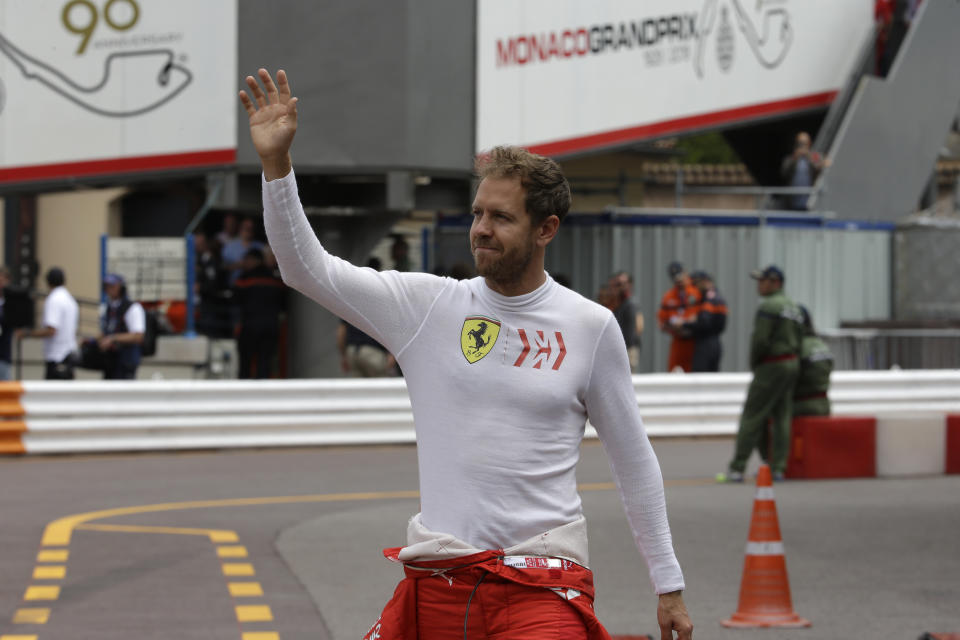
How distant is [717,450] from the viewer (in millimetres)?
16688

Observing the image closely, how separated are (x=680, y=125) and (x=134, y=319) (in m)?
9.37

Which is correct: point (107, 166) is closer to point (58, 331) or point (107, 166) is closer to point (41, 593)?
point (58, 331)

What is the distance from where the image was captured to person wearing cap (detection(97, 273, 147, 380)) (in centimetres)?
1733

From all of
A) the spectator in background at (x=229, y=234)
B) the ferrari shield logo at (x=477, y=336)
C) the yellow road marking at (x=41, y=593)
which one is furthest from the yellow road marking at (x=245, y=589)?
the spectator in background at (x=229, y=234)

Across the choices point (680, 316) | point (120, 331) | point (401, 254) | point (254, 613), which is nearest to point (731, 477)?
point (680, 316)

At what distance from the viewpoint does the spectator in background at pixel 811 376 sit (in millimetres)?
14039

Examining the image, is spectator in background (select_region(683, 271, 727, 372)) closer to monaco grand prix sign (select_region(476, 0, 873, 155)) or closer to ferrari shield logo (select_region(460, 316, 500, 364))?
monaco grand prix sign (select_region(476, 0, 873, 155))

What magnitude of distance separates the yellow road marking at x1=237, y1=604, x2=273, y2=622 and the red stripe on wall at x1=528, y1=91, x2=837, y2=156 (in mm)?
12547

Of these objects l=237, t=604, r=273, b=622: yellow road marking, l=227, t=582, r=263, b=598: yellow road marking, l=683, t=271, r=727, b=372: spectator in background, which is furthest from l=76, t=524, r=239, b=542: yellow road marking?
l=683, t=271, r=727, b=372: spectator in background

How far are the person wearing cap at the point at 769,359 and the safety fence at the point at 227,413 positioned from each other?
2.22 meters

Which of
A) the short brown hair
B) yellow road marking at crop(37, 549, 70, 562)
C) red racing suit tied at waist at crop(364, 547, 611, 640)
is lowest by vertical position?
yellow road marking at crop(37, 549, 70, 562)

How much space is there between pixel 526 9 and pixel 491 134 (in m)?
1.82

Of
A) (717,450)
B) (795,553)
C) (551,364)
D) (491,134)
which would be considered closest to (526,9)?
(491,134)

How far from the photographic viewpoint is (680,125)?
23.5 metres
